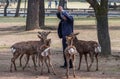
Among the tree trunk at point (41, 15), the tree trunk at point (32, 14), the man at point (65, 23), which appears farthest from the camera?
the tree trunk at point (41, 15)

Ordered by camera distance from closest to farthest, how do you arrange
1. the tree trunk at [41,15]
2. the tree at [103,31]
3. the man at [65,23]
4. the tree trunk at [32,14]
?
the man at [65,23], the tree at [103,31], the tree trunk at [32,14], the tree trunk at [41,15]

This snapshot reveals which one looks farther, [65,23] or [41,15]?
[41,15]

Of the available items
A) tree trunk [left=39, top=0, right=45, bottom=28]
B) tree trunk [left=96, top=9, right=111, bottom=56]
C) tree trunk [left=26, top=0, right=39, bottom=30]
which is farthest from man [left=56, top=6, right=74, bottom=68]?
tree trunk [left=39, top=0, right=45, bottom=28]

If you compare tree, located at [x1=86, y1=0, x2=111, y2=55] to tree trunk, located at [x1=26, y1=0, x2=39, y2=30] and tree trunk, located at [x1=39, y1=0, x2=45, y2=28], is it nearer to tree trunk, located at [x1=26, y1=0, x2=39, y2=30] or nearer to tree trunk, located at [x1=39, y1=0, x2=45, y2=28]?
tree trunk, located at [x1=26, y1=0, x2=39, y2=30]

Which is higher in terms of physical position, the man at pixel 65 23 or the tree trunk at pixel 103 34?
the man at pixel 65 23

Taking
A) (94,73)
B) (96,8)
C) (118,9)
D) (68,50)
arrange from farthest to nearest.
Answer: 1. (118,9)
2. (96,8)
3. (94,73)
4. (68,50)

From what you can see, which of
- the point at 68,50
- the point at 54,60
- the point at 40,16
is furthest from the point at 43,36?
the point at 40,16

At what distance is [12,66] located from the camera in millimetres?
14641

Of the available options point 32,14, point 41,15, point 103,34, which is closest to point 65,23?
point 103,34

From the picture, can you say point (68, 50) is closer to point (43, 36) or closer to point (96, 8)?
point (43, 36)

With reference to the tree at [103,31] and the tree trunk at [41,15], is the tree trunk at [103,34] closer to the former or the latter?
the tree at [103,31]

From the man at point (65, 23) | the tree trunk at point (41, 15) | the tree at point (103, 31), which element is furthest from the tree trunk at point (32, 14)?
the man at point (65, 23)

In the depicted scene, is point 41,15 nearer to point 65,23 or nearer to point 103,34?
point 103,34

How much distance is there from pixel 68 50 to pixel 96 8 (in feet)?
20.9
